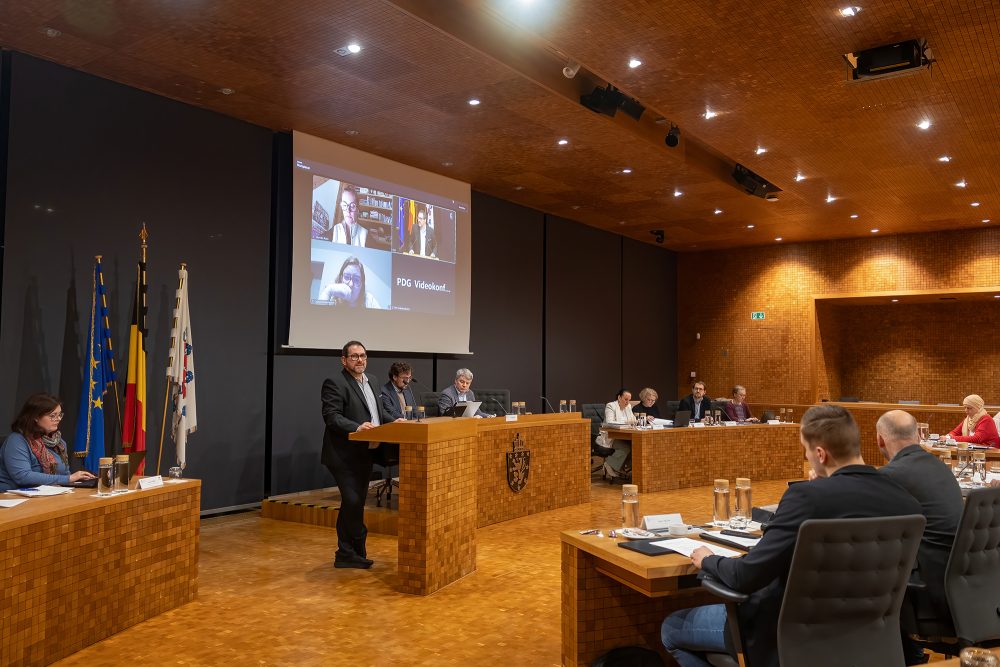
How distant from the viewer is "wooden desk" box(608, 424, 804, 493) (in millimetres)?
8422

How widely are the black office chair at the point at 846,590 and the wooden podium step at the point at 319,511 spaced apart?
444cm

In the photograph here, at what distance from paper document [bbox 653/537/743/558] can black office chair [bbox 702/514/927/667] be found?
1.49 feet

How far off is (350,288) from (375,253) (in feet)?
1.73

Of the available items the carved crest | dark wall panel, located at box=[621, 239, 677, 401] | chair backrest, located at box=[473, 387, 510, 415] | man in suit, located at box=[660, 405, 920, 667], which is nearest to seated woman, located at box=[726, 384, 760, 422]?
dark wall panel, located at box=[621, 239, 677, 401]

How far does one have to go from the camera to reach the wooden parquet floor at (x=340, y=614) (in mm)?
3551

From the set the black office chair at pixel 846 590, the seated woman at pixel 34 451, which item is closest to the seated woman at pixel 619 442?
the seated woman at pixel 34 451

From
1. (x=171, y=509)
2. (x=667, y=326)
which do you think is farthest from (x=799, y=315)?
(x=171, y=509)

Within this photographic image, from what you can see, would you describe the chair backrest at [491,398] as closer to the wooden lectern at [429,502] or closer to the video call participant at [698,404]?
the video call participant at [698,404]

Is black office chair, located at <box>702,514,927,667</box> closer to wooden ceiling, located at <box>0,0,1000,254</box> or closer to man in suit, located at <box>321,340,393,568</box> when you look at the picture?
man in suit, located at <box>321,340,393,568</box>

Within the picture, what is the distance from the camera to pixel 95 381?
221 inches

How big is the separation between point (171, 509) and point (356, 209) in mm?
4592

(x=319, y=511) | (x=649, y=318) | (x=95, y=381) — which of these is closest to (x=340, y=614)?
(x=319, y=511)

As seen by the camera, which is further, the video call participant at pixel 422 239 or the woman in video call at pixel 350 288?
the video call participant at pixel 422 239

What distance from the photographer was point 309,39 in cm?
556
